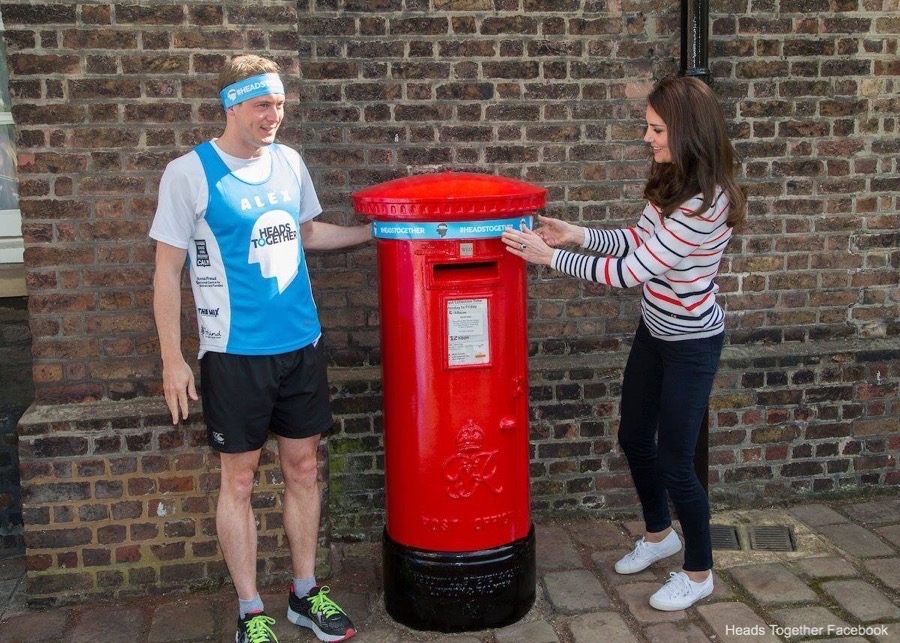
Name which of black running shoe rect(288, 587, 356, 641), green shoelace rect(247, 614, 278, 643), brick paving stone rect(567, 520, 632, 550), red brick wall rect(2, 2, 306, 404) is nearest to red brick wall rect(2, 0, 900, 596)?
red brick wall rect(2, 2, 306, 404)

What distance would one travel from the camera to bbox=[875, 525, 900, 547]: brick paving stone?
4.38 meters

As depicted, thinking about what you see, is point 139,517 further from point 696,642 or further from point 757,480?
point 757,480

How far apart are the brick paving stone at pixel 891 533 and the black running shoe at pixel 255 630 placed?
2793mm

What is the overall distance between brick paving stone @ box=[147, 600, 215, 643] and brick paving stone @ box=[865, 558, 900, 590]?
9.01 feet

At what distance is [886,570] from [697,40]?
2411 millimetres

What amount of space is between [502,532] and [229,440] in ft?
3.51

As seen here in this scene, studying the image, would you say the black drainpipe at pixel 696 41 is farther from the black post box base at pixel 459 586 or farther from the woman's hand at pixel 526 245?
the woman's hand at pixel 526 245

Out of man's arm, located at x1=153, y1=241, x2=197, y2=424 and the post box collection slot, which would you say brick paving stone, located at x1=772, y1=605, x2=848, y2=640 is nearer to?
the post box collection slot

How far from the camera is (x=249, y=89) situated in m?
3.20

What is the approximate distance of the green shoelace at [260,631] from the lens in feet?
11.5

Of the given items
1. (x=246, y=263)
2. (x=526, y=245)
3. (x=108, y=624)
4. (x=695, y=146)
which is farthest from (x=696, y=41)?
(x=108, y=624)

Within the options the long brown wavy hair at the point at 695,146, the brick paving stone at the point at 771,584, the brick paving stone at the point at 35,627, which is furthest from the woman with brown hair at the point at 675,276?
the brick paving stone at the point at 35,627

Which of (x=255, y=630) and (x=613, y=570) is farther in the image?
(x=613, y=570)

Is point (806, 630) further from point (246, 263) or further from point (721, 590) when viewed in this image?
point (246, 263)
